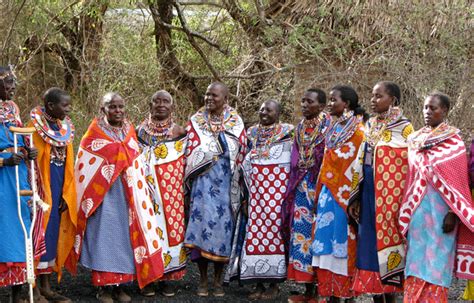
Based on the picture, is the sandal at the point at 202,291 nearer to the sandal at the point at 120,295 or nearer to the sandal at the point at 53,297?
the sandal at the point at 120,295

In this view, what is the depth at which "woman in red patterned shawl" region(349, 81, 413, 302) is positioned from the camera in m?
6.79

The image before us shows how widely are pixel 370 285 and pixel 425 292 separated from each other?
0.61 metres

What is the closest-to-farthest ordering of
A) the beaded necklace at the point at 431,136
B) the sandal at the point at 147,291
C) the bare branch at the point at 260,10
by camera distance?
the beaded necklace at the point at 431,136, the sandal at the point at 147,291, the bare branch at the point at 260,10

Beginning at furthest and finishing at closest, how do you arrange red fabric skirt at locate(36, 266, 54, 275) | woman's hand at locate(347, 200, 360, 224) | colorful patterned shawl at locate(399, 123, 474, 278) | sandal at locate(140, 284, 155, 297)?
sandal at locate(140, 284, 155, 297)
red fabric skirt at locate(36, 266, 54, 275)
woman's hand at locate(347, 200, 360, 224)
colorful patterned shawl at locate(399, 123, 474, 278)

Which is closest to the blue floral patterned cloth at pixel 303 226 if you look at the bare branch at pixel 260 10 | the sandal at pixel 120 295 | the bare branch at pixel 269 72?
the sandal at pixel 120 295

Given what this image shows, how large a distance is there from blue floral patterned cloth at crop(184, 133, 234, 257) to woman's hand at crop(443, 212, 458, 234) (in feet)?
7.92

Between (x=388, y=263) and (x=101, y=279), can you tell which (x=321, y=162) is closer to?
(x=388, y=263)

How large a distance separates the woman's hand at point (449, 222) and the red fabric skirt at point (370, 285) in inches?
33.6

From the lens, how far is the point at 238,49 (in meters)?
12.3

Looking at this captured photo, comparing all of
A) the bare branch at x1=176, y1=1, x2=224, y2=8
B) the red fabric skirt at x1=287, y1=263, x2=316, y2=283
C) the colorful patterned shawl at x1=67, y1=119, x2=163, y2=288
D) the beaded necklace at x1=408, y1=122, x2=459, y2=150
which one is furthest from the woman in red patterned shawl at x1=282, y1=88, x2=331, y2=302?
the bare branch at x1=176, y1=1, x2=224, y2=8

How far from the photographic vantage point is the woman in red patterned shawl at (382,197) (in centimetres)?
679

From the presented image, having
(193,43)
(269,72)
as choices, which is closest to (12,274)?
(269,72)

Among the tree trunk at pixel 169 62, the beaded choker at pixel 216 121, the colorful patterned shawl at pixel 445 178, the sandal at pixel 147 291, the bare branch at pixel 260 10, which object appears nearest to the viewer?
the colorful patterned shawl at pixel 445 178

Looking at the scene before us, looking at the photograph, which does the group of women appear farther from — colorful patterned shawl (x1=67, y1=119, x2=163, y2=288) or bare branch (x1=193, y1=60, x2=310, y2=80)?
bare branch (x1=193, y1=60, x2=310, y2=80)
